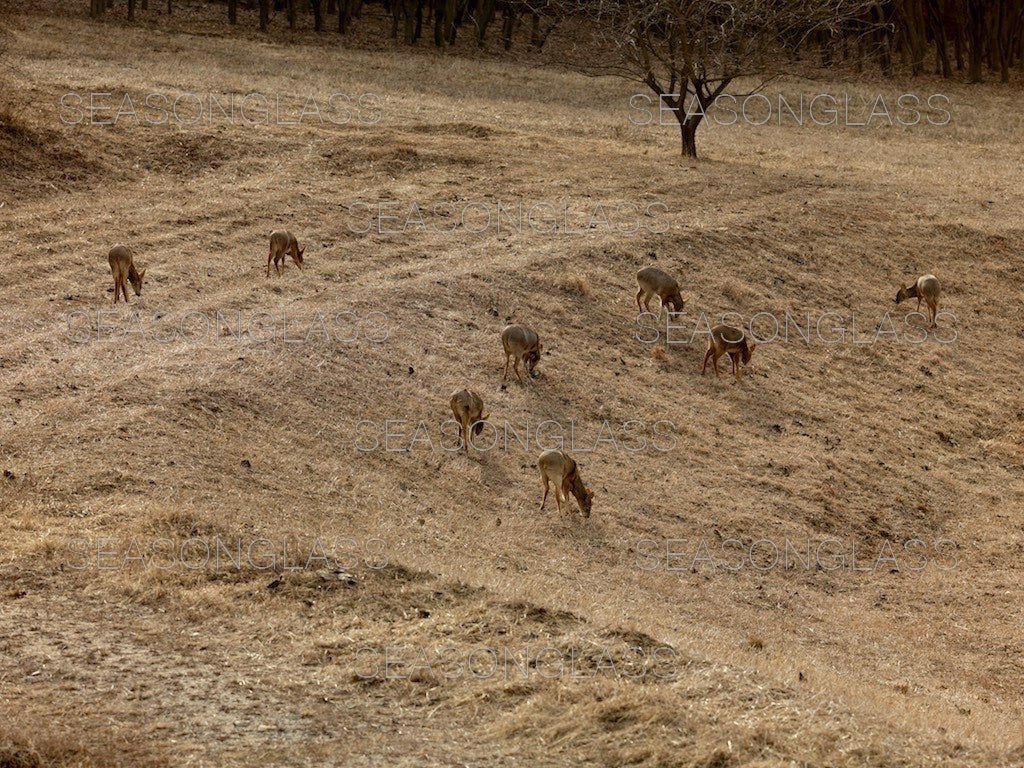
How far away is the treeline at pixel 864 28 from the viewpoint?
4206 cm

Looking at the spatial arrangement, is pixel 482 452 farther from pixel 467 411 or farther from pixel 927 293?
pixel 927 293

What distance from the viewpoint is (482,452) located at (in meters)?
14.8

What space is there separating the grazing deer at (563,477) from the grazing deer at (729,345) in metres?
4.59

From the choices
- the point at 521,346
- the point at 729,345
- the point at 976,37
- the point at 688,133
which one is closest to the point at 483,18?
the point at 976,37

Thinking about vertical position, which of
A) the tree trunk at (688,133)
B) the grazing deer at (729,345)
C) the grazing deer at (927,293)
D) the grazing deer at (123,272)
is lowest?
the grazing deer at (729,345)

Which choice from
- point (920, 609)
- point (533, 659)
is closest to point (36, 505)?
point (533, 659)

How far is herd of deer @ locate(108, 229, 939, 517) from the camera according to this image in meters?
13.5

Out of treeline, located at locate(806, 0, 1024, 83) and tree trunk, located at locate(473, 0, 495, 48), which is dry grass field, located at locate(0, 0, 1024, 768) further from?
treeline, located at locate(806, 0, 1024, 83)

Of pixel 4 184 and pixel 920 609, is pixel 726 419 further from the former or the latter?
pixel 4 184

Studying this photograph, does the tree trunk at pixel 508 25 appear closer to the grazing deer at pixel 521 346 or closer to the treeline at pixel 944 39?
the treeline at pixel 944 39

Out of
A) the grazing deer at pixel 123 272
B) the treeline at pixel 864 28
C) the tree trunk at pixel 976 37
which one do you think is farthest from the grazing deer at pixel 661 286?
the tree trunk at pixel 976 37

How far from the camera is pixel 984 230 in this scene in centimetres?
2433

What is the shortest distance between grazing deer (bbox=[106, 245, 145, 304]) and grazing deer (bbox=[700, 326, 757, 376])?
7.46m

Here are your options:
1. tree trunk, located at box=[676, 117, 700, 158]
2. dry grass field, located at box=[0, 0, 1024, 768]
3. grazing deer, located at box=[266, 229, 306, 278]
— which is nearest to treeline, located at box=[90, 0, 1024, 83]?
dry grass field, located at box=[0, 0, 1024, 768]
